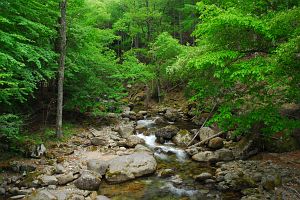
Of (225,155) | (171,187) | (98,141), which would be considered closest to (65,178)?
(171,187)

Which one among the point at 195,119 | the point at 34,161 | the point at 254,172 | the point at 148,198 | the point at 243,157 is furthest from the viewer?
the point at 195,119

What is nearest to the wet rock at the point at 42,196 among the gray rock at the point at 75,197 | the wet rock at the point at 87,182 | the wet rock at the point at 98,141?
the gray rock at the point at 75,197

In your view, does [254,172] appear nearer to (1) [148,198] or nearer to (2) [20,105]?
(1) [148,198]

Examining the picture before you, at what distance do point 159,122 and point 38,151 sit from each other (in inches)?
444

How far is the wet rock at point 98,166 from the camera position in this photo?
37.8ft

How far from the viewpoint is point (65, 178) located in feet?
34.7

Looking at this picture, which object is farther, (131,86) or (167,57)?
(131,86)

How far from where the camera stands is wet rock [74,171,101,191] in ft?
33.3

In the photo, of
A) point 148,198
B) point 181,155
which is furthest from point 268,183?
point 181,155

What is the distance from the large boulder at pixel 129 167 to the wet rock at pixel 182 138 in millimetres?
4456

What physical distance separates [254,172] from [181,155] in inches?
172

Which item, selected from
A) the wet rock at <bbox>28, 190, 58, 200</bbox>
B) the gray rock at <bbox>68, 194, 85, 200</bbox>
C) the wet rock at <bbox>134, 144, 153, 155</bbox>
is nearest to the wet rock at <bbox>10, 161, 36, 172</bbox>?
the wet rock at <bbox>28, 190, 58, 200</bbox>

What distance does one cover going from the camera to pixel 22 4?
11805 millimetres

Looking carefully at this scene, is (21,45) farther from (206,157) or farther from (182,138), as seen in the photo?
(182,138)
